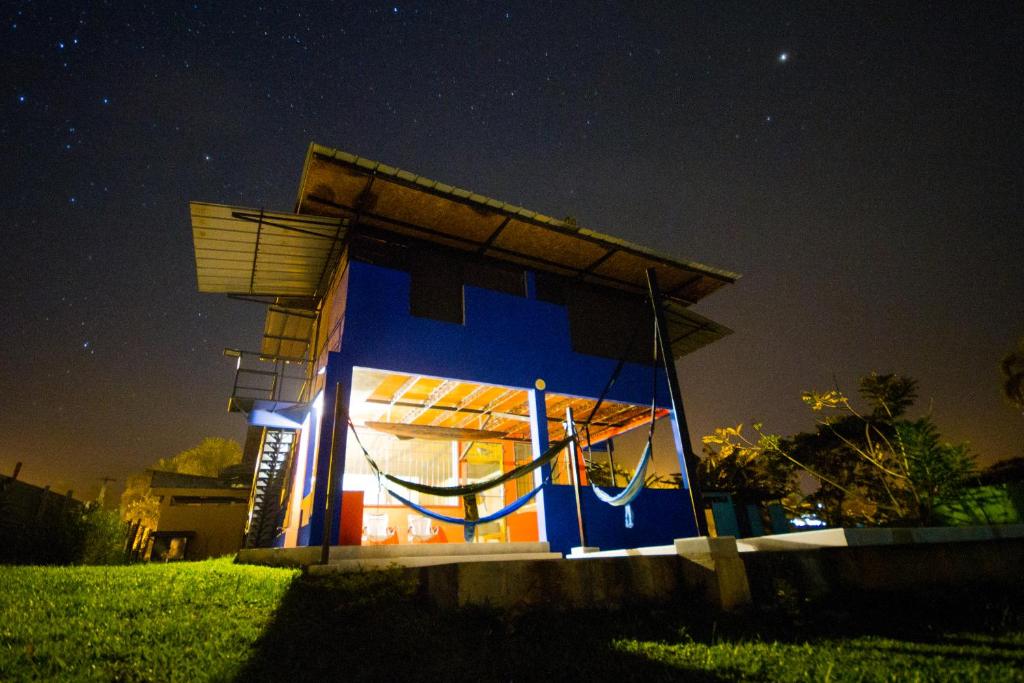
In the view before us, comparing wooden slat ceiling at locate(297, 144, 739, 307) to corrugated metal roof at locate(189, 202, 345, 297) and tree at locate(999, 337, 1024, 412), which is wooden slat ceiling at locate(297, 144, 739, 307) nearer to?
corrugated metal roof at locate(189, 202, 345, 297)

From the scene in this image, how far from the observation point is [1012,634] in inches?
122

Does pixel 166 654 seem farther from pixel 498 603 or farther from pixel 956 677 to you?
pixel 956 677

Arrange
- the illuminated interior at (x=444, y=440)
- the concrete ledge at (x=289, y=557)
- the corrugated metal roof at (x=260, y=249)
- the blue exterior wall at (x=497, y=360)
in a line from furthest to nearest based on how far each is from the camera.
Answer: the illuminated interior at (x=444, y=440)
the corrugated metal roof at (x=260, y=249)
the blue exterior wall at (x=497, y=360)
the concrete ledge at (x=289, y=557)

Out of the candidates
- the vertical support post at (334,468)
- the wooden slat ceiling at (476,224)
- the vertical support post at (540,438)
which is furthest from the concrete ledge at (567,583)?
the wooden slat ceiling at (476,224)

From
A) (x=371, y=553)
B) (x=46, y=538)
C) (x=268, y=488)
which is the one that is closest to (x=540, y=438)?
(x=371, y=553)

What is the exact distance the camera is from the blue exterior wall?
7672mm

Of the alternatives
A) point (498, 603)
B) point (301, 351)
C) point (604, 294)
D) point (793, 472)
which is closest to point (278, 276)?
point (301, 351)

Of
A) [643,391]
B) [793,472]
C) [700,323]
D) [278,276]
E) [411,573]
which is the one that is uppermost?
[278,276]

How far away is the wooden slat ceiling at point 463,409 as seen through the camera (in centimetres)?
930

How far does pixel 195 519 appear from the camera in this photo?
17.7 m

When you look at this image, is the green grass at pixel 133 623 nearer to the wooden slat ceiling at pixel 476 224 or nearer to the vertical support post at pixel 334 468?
the vertical support post at pixel 334 468

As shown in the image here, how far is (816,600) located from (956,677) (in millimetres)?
1386

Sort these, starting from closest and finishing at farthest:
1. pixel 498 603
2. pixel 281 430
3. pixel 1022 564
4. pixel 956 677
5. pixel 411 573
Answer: pixel 956 677 → pixel 498 603 → pixel 411 573 → pixel 1022 564 → pixel 281 430

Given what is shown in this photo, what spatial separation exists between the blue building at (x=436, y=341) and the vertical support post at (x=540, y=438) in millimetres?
29
